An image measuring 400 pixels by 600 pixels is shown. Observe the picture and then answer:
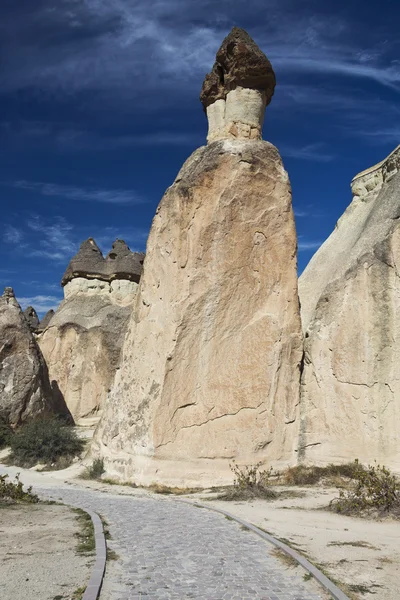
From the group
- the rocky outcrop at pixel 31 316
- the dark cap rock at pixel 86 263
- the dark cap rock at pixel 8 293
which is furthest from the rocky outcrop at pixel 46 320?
the dark cap rock at pixel 8 293

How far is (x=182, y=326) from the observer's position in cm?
1012

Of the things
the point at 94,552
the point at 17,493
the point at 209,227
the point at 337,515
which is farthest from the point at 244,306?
the point at 94,552

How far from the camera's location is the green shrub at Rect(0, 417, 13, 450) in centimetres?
1505

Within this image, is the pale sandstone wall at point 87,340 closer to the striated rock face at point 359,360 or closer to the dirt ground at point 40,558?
the striated rock face at point 359,360

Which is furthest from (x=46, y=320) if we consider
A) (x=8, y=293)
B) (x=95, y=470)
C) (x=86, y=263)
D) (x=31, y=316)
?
(x=95, y=470)

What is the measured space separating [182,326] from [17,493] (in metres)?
3.99

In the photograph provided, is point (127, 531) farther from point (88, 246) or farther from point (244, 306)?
point (88, 246)

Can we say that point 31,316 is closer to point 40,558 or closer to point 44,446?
point 44,446

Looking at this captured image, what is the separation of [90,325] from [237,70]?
13932 millimetres

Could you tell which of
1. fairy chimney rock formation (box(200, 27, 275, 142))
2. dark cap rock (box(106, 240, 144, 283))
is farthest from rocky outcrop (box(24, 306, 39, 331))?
fairy chimney rock formation (box(200, 27, 275, 142))

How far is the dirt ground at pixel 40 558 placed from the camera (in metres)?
3.86

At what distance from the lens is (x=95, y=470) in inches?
419

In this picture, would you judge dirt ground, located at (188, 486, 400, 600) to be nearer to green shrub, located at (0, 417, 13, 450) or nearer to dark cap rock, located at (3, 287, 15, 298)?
green shrub, located at (0, 417, 13, 450)

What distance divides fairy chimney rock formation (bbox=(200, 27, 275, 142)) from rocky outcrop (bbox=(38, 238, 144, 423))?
31.2ft
